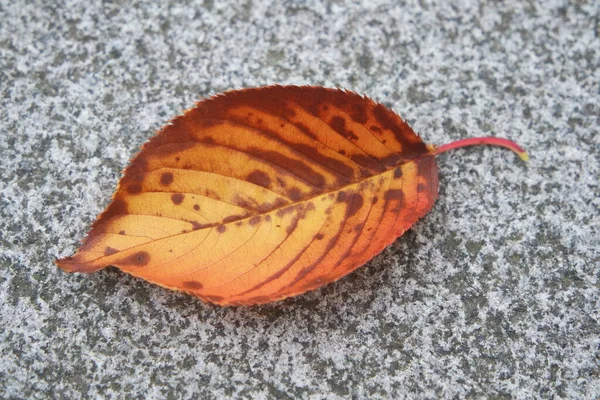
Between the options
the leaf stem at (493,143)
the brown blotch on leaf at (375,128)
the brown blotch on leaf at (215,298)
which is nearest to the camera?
the brown blotch on leaf at (215,298)

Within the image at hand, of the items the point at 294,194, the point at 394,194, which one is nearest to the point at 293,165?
the point at 294,194

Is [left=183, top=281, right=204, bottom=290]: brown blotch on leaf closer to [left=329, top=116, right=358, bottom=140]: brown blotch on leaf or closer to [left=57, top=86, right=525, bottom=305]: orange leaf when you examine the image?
[left=57, top=86, right=525, bottom=305]: orange leaf

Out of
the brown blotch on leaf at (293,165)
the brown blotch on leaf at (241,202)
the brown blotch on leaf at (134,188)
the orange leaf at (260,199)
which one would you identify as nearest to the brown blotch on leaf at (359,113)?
the orange leaf at (260,199)

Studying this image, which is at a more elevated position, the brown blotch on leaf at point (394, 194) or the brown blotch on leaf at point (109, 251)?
the brown blotch on leaf at point (394, 194)

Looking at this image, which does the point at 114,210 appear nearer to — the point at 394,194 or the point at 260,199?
the point at 260,199

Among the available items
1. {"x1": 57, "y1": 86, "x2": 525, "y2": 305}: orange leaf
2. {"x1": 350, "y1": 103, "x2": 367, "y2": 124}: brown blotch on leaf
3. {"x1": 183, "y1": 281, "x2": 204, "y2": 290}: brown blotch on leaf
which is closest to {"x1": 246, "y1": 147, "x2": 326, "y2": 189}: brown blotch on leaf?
{"x1": 57, "y1": 86, "x2": 525, "y2": 305}: orange leaf

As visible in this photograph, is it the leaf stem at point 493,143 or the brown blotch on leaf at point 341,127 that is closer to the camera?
the brown blotch on leaf at point 341,127

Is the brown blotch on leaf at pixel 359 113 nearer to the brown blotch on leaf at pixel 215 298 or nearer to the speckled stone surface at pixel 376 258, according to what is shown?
the speckled stone surface at pixel 376 258
